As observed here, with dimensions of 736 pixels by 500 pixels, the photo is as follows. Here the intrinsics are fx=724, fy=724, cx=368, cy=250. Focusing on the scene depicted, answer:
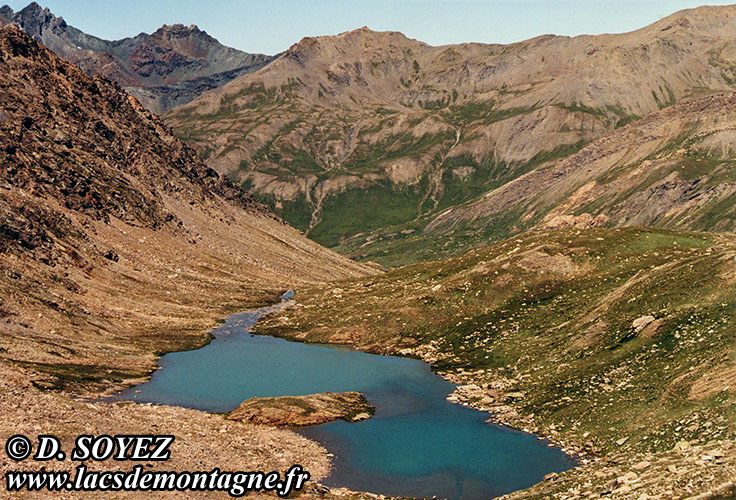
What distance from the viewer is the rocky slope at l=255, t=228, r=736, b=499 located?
67.9 metres

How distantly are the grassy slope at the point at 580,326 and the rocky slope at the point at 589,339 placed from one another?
0.90 feet

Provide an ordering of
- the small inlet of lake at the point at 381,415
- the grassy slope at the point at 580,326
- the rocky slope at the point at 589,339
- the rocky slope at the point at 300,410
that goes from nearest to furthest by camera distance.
A: the rocky slope at the point at 589,339 < the small inlet of lake at the point at 381,415 < the grassy slope at the point at 580,326 < the rocky slope at the point at 300,410

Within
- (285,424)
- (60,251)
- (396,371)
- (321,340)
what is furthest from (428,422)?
(60,251)

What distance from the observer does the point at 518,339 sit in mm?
123812

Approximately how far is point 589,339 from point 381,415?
33.1 m

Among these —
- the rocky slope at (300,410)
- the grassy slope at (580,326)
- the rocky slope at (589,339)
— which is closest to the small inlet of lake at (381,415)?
the rocky slope at (300,410)

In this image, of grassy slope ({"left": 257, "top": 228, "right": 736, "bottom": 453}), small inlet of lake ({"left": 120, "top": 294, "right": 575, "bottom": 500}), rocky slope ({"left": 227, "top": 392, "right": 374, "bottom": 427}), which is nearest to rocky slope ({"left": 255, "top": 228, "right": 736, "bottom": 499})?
grassy slope ({"left": 257, "top": 228, "right": 736, "bottom": 453})

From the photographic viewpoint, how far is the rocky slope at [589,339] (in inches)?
2675

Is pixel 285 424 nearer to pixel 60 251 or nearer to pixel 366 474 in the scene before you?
pixel 366 474

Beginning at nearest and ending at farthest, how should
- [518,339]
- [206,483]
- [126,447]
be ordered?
[206,483] → [126,447] → [518,339]

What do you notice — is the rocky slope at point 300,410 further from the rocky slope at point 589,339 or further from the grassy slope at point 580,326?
the grassy slope at point 580,326

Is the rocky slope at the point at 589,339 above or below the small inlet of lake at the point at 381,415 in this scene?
above

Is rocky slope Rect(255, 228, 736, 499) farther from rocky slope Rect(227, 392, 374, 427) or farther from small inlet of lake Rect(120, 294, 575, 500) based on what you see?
rocky slope Rect(227, 392, 374, 427)

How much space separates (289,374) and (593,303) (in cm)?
5469
